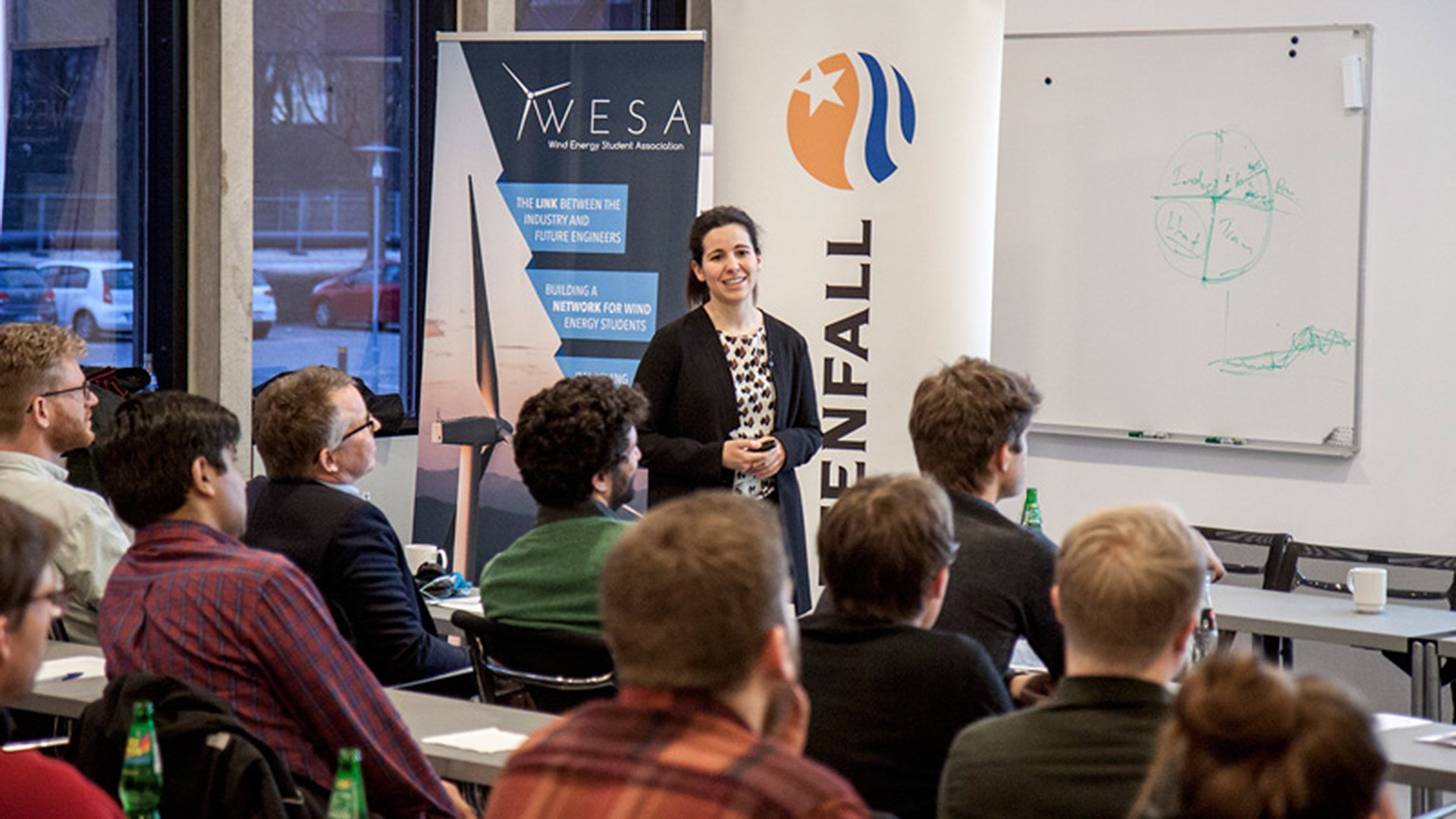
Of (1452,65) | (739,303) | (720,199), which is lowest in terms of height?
(739,303)

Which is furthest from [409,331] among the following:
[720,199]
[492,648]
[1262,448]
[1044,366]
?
[492,648]

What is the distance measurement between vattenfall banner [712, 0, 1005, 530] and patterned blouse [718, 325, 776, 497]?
0.51m

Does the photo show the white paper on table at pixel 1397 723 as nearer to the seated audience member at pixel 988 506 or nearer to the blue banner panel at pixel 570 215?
the seated audience member at pixel 988 506

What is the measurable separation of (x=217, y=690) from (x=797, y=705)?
1.21 m

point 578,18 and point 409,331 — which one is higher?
point 578,18

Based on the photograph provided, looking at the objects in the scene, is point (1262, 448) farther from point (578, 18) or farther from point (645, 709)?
point (645, 709)

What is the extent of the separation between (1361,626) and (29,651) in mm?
3082

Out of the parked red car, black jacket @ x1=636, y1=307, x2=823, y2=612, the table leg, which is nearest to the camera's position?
the table leg

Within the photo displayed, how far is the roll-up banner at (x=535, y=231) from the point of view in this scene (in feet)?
18.7

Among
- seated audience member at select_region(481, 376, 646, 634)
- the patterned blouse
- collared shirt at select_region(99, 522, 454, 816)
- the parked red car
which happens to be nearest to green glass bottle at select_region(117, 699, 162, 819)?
collared shirt at select_region(99, 522, 454, 816)

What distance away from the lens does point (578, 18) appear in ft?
24.0

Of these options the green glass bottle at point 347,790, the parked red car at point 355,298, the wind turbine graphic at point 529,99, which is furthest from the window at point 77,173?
the green glass bottle at point 347,790

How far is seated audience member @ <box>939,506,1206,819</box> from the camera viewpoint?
5.78ft

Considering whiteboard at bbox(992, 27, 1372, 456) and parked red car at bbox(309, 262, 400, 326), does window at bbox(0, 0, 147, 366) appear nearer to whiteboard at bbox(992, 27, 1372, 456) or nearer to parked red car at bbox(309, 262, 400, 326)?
parked red car at bbox(309, 262, 400, 326)
